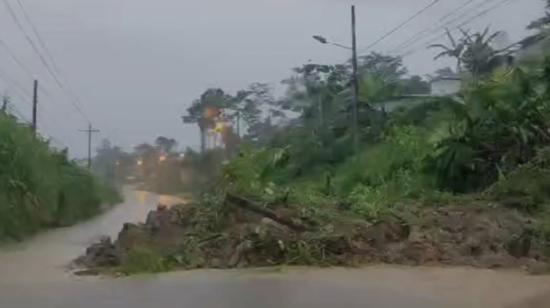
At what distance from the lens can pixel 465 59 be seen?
4294cm

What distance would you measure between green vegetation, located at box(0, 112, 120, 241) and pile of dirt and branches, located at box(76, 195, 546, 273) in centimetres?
789

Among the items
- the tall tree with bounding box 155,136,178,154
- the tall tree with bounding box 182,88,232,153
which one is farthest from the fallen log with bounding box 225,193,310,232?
the tall tree with bounding box 155,136,178,154

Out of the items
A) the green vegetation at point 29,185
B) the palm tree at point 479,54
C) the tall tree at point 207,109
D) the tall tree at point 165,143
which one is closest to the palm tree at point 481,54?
the palm tree at point 479,54

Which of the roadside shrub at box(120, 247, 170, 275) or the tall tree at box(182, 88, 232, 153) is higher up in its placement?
the tall tree at box(182, 88, 232, 153)

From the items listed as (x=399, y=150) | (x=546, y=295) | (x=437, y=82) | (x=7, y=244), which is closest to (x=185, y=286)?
(x=546, y=295)

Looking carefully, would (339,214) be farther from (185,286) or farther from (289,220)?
(185,286)

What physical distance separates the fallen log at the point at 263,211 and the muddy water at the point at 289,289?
174cm

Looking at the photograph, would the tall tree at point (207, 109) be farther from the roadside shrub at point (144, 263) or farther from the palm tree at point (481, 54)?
the roadside shrub at point (144, 263)

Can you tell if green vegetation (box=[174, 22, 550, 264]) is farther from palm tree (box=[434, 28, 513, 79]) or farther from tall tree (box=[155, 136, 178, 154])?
tall tree (box=[155, 136, 178, 154])

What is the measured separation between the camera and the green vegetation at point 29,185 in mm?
25422

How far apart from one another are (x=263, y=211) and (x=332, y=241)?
198 cm

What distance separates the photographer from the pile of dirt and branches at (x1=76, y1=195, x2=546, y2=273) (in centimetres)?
1622

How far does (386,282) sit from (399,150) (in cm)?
1515

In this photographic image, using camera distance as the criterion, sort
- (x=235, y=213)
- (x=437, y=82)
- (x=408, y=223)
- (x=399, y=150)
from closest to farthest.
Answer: (x=408, y=223)
(x=235, y=213)
(x=399, y=150)
(x=437, y=82)
